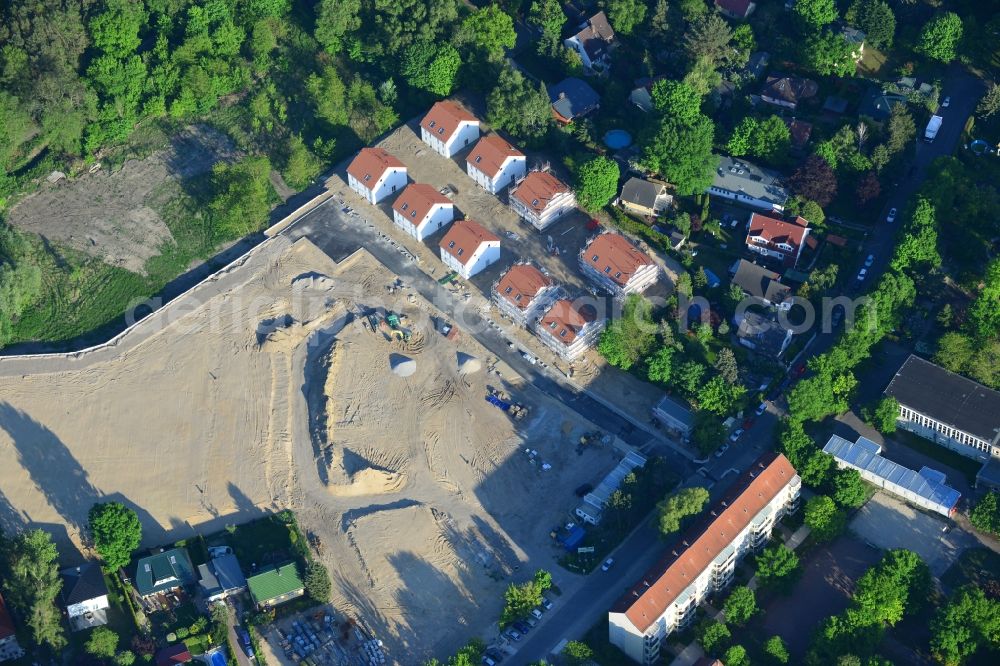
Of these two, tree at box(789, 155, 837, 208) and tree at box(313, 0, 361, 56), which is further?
tree at box(313, 0, 361, 56)

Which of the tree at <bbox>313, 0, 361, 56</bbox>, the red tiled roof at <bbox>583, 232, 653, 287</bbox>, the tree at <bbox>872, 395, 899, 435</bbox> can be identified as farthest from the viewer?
the tree at <bbox>313, 0, 361, 56</bbox>

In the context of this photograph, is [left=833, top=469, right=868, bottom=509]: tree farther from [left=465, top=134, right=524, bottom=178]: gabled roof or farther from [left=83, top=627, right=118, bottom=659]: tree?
[left=83, top=627, right=118, bottom=659]: tree

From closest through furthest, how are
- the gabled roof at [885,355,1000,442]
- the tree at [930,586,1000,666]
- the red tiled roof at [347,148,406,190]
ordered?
the tree at [930,586,1000,666], the gabled roof at [885,355,1000,442], the red tiled roof at [347,148,406,190]

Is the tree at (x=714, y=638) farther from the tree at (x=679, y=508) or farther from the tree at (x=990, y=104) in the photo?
the tree at (x=990, y=104)

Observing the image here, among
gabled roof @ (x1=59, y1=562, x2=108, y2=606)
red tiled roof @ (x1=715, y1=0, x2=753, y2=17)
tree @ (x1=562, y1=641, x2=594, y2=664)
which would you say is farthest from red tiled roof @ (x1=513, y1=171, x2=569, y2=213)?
gabled roof @ (x1=59, y1=562, x2=108, y2=606)

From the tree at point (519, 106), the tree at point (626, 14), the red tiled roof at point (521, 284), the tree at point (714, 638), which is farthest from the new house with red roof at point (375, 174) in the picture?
the tree at point (714, 638)

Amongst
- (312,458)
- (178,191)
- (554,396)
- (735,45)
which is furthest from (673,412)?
(178,191)
